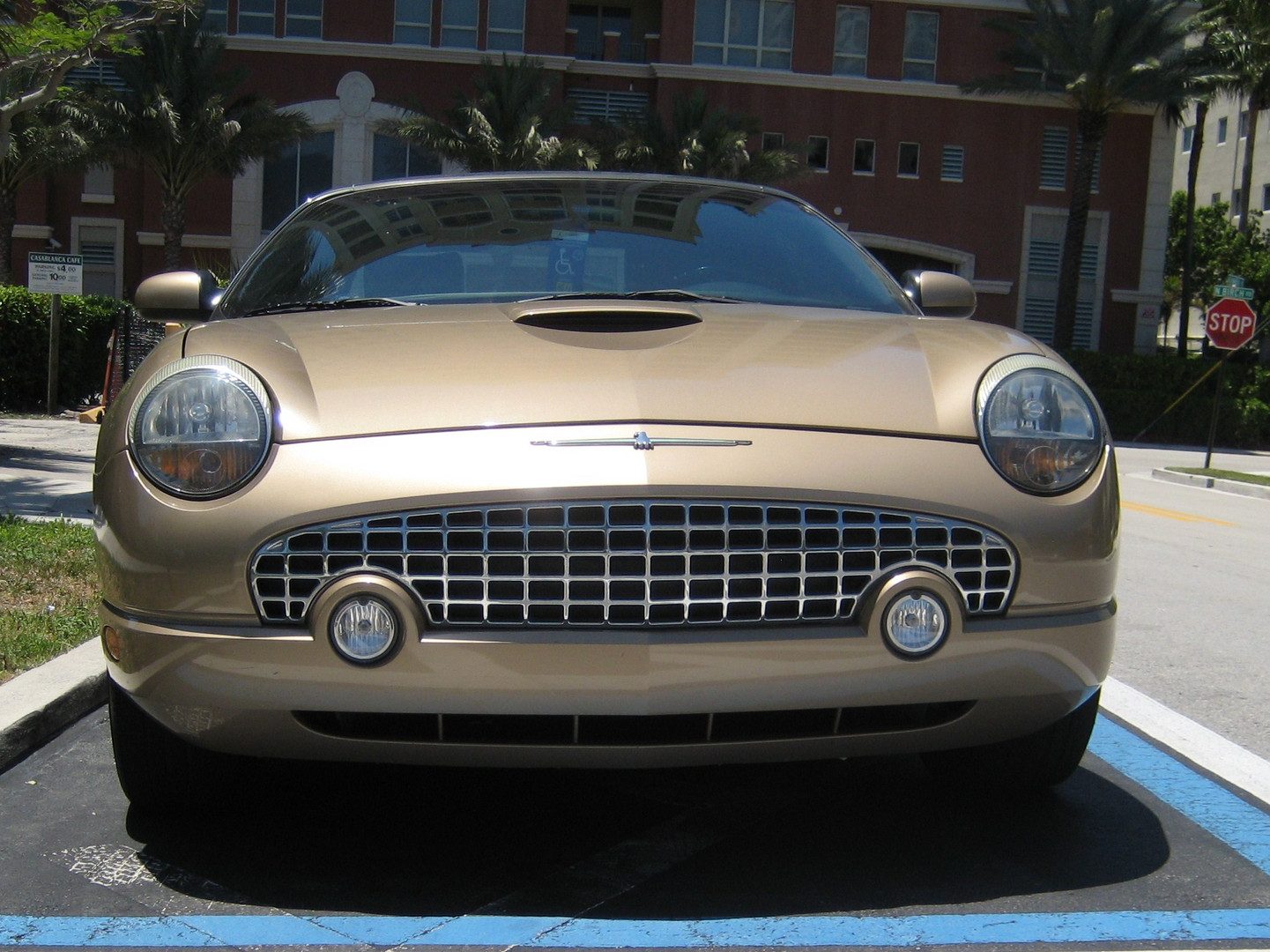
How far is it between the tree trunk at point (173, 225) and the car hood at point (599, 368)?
1374 inches

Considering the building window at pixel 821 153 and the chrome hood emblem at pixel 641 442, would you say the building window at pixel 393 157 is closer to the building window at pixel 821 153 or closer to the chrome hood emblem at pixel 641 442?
the building window at pixel 821 153

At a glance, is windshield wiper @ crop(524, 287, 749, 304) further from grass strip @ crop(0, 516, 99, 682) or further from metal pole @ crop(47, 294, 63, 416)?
metal pole @ crop(47, 294, 63, 416)

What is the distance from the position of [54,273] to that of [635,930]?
1641 cm

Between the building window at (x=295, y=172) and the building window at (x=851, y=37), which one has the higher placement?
the building window at (x=851, y=37)

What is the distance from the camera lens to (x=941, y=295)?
12.9ft

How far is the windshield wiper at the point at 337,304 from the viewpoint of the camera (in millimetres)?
3443

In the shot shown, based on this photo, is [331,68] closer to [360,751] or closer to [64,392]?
[64,392]

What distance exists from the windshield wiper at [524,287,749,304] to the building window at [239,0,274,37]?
40.5 m

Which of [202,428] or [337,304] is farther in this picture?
[337,304]

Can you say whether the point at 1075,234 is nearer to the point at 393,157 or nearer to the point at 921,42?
the point at 921,42

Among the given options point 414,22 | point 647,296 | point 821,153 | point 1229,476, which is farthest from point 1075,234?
point 647,296

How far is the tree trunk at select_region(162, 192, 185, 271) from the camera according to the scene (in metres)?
36.0

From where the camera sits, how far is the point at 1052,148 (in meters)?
42.1

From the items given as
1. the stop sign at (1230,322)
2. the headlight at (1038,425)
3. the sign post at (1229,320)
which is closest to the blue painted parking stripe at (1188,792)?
the headlight at (1038,425)
